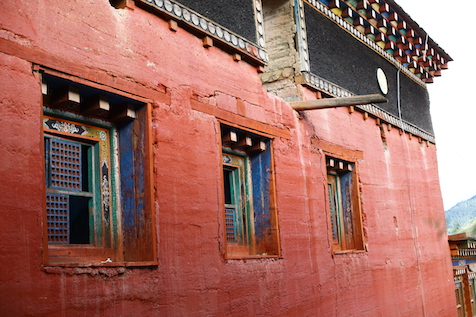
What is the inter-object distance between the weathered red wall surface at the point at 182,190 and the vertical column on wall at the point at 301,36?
69 cm

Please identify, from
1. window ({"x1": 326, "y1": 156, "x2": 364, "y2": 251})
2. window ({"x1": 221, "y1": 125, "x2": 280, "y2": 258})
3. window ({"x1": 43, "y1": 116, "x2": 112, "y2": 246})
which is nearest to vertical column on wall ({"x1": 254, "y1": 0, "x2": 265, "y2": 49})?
window ({"x1": 221, "y1": 125, "x2": 280, "y2": 258})

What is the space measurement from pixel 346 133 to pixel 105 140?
175 inches

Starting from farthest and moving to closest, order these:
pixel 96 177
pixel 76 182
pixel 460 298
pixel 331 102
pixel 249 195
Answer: pixel 460 298 < pixel 331 102 < pixel 249 195 < pixel 96 177 < pixel 76 182

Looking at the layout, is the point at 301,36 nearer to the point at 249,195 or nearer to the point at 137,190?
the point at 249,195

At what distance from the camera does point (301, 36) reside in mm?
8180

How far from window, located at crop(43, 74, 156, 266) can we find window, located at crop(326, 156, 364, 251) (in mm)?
3898

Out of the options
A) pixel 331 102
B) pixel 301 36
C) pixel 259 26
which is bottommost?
pixel 331 102

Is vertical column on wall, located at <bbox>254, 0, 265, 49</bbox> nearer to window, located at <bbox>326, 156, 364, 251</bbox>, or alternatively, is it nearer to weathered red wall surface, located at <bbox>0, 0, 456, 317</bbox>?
weathered red wall surface, located at <bbox>0, 0, 456, 317</bbox>

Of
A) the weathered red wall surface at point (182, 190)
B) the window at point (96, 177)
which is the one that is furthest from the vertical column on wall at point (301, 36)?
the window at point (96, 177)

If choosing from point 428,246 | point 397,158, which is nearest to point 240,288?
point 397,158

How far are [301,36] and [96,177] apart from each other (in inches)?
162

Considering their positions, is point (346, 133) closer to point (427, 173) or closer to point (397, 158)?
point (397, 158)

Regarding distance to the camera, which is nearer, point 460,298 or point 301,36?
point 301,36

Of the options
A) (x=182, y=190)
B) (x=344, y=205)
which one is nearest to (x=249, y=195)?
(x=182, y=190)
